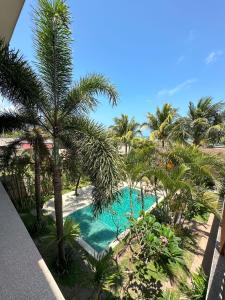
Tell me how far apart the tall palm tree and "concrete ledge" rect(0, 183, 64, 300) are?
1.50 metres

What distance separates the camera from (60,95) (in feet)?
15.0

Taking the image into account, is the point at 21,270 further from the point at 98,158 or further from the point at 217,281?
the point at 217,281

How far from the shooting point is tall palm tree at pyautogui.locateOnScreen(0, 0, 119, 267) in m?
3.78

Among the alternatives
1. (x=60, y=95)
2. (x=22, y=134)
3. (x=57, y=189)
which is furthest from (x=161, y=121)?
(x=57, y=189)

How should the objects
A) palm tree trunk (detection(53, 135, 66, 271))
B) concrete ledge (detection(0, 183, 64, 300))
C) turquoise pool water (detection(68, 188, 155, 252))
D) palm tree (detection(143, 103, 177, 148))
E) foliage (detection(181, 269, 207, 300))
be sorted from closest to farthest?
concrete ledge (detection(0, 183, 64, 300)), foliage (detection(181, 269, 207, 300)), palm tree trunk (detection(53, 135, 66, 271)), turquoise pool water (detection(68, 188, 155, 252)), palm tree (detection(143, 103, 177, 148))

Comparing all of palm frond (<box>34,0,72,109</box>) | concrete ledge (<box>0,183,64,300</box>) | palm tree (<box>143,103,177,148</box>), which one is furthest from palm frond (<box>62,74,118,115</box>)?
palm tree (<box>143,103,177,148</box>)

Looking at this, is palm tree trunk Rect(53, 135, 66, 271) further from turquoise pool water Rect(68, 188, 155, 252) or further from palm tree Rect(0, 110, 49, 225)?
turquoise pool water Rect(68, 188, 155, 252)

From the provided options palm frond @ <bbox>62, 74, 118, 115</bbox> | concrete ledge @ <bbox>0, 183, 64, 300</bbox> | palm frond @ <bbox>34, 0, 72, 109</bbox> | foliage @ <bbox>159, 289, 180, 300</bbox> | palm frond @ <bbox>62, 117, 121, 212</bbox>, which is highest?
palm frond @ <bbox>34, 0, 72, 109</bbox>

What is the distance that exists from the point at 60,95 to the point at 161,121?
14959 millimetres

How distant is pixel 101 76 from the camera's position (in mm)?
4836

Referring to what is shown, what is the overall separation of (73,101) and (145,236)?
4.56 m

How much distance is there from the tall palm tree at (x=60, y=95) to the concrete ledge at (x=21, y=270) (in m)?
1.50

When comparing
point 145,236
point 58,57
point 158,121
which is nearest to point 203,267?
point 145,236

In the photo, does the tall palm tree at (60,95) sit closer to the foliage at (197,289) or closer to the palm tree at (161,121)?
the foliage at (197,289)
